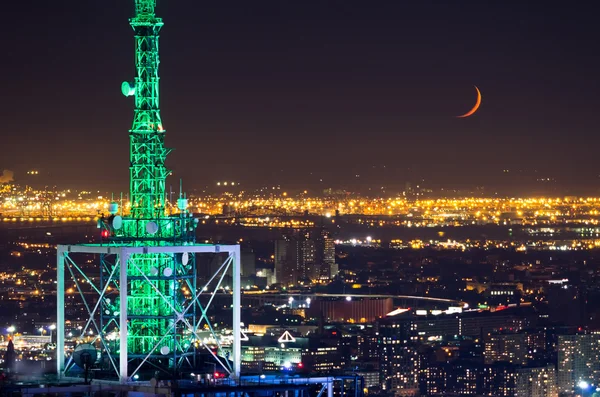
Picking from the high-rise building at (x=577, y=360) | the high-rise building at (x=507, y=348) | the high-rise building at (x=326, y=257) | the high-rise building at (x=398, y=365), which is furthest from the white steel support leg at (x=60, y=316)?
the high-rise building at (x=326, y=257)

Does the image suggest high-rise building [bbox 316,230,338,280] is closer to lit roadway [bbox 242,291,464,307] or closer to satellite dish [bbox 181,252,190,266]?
lit roadway [bbox 242,291,464,307]

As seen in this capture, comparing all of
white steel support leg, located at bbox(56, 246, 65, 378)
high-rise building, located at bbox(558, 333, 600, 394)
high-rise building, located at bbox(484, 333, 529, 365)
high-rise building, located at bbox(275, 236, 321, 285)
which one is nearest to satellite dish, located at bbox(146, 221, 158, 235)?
white steel support leg, located at bbox(56, 246, 65, 378)

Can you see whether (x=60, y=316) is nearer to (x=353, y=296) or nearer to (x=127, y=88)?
(x=127, y=88)

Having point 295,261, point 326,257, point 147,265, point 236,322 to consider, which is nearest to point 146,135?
point 147,265

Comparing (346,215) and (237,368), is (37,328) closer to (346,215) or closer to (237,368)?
(237,368)

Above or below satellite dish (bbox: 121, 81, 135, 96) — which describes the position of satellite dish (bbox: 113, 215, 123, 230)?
below

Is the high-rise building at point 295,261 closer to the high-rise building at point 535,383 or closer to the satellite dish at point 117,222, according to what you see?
the high-rise building at point 535,383

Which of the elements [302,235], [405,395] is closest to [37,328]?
[405,395]
